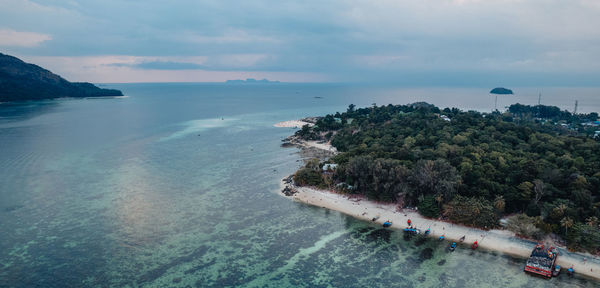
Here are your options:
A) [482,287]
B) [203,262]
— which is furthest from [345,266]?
[203,262]

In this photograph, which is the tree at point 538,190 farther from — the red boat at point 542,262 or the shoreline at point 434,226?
the red boat at point 542,262

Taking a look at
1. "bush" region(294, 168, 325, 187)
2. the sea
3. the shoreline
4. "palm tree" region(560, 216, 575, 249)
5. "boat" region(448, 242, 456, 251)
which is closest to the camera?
the sea

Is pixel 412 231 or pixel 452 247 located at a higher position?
pixel 412 231

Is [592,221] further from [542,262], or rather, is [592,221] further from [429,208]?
[429,208]

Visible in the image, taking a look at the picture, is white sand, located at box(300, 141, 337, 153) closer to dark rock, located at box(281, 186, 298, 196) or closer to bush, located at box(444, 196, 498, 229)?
dark rock, located at box(281, 186, 298, 196)

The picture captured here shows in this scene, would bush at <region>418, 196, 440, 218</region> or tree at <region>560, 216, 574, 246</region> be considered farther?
bush at <region>418, 196, 440, 218</region>

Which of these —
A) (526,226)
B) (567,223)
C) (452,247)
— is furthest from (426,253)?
(567,223)

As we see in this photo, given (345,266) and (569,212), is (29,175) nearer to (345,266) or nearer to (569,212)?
(345,266)

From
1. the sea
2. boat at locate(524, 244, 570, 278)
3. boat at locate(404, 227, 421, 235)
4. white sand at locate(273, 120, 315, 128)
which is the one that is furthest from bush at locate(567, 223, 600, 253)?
white sand at locate(273, 120, 315, 128)

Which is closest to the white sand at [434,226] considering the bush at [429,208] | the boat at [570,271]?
the boat at [570,271]
